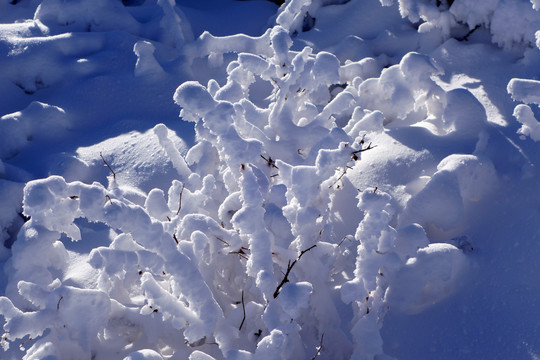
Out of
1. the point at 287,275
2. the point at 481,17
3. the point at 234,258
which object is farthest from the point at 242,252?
the point at 481,17

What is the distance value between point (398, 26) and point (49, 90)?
204 centimetres

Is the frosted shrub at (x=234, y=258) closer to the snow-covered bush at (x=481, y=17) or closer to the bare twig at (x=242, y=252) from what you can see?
the bare twig at (x=242, y=252)

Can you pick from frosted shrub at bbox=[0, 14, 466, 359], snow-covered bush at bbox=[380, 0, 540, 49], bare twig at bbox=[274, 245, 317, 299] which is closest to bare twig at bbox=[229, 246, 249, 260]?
frosted shrub at bbox=[0, 14, 466, 359]

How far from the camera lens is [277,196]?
1914 mm

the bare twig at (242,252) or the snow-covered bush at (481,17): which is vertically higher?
the snow-covered bush at (481,17)

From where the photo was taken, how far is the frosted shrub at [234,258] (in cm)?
150

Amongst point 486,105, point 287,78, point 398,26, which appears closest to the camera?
point 287,78

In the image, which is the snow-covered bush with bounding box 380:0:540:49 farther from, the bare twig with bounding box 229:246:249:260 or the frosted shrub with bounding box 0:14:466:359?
the bare twig with bounding box 229:246:249:260

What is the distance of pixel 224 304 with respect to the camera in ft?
5.77

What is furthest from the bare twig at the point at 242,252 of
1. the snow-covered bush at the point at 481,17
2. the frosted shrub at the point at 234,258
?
the snow-covered bush at the point at 481,17

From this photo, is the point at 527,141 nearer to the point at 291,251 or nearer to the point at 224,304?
the point at 291,251

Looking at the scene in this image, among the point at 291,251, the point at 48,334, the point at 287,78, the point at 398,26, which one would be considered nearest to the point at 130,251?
the point at 48,334

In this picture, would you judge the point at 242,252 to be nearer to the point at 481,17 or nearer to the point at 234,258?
the point at 234,258

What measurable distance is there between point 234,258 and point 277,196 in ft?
0.91
